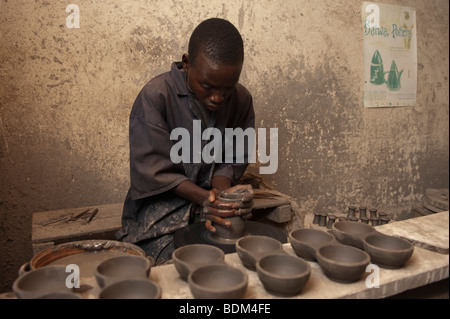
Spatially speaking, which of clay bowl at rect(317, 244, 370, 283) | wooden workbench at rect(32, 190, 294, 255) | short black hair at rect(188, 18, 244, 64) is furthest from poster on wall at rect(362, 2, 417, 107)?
clay bowl at rect(317, 244, 370, 283)

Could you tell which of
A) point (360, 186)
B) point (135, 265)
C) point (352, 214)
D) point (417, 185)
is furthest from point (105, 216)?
point (417, 185)

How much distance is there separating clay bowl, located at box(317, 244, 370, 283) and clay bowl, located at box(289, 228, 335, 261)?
4 cm

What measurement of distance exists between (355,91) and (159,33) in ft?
7.43

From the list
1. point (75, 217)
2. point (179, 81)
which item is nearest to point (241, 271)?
point (179, 81)

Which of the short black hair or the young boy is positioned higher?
the short black hair

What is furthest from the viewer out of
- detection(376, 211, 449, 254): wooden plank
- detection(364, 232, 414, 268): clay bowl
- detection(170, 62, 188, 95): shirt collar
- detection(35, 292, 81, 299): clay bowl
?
detection(170, 62, 188, 95): shirt collar

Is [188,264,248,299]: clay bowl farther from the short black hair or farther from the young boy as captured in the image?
the short black hair

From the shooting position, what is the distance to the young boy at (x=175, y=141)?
7.04 feet

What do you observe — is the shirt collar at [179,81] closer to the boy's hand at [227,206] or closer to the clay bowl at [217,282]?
the boy's hand at [227,206]

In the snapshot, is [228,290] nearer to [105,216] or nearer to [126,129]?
[105,216]

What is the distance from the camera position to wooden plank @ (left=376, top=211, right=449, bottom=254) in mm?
1541

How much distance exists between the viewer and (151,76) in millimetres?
3248

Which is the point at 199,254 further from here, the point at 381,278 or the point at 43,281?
the point at 381,278

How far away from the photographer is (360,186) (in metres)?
4.44
